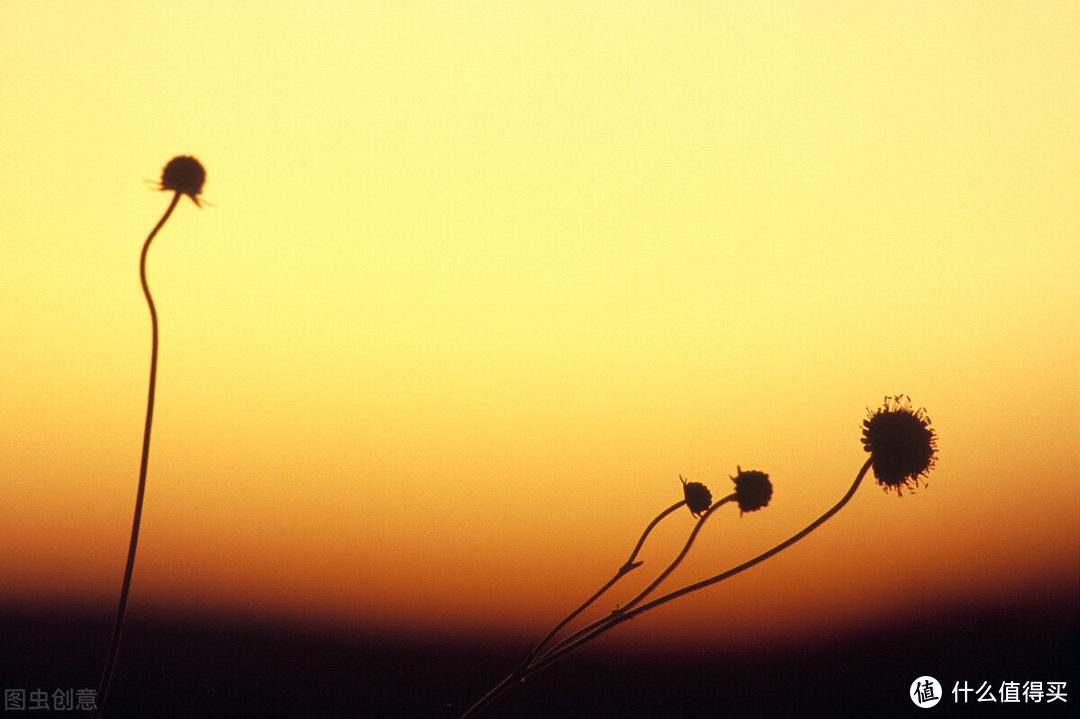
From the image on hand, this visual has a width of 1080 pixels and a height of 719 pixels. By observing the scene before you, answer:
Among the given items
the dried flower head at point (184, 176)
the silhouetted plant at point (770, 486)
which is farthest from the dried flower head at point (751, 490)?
the dried flower head at point (184, 176)

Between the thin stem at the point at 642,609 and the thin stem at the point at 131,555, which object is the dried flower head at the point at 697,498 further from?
the thin stem at the point at 131,555

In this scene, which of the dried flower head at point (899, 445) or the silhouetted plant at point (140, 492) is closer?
the silhouetted plant at point (140, 492)

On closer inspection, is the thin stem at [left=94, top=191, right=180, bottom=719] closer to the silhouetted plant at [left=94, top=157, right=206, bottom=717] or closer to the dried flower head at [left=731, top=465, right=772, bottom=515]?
the silhouetted plant at [left=94, top=157, right=206, bottom=717]

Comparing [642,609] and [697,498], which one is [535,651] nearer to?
[642,609]

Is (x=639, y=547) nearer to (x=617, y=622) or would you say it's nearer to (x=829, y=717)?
(x=617, y=622)

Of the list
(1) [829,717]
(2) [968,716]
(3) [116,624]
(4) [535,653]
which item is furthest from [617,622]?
(1) [829,717]
